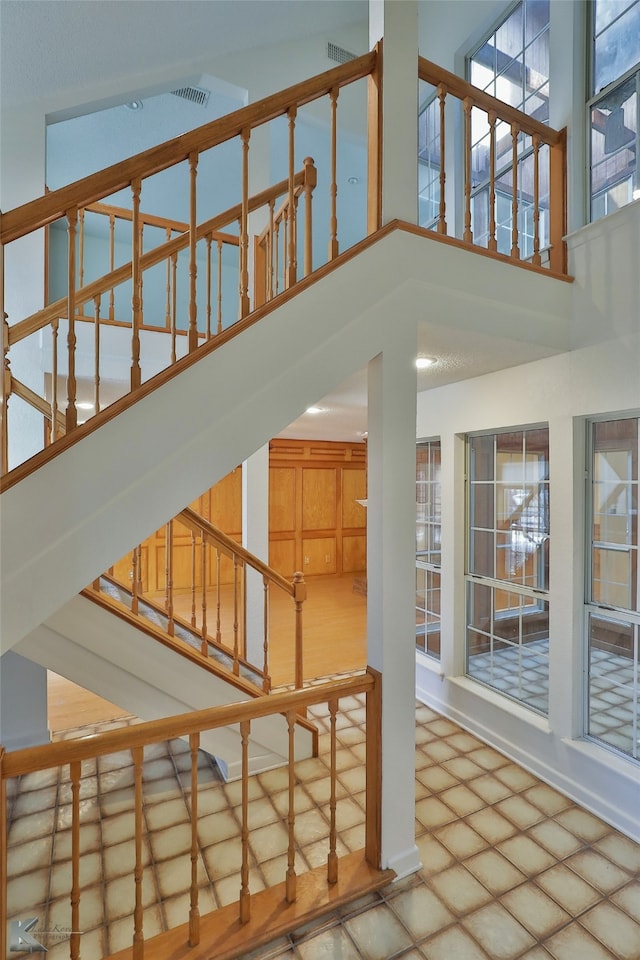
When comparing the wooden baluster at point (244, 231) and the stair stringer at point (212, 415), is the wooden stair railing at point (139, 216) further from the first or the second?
the stair stringer at point (212, 415)

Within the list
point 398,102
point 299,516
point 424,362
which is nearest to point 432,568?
point 424,362

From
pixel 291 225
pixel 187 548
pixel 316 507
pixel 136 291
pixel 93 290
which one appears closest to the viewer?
pixel 136 291

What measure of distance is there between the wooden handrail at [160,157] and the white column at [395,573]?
960mm

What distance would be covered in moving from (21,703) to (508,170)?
15.6 ft

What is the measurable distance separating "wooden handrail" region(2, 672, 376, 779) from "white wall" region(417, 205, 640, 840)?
4.42 feet

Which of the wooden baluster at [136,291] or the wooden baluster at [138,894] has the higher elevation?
the wooden baluster at [136,291]

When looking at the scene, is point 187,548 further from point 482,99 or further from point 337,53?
point 482,99

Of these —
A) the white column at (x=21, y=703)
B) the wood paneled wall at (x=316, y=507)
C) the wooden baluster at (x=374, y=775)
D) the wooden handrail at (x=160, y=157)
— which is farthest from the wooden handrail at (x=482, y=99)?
the wood paneled wall at (x=316, y=507)

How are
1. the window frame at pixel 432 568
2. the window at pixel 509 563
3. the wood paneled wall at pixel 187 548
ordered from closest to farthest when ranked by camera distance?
the window at pixel 509 563 < the window frame at pixel 432 568 < the wood paneled wall at pixel 187 548

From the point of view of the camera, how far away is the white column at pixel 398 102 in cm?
202

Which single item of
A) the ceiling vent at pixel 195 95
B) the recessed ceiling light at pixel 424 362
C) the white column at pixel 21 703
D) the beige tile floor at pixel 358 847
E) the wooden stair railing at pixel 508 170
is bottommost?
the beige tile floor at pixel 358 847

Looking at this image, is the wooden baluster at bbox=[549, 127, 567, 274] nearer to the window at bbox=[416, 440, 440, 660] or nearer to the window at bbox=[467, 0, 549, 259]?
the window at bbox=[467, 0, 549, 259]

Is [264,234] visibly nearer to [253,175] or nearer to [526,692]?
[253,175]

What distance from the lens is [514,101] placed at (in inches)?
131
